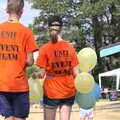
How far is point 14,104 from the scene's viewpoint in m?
5.86

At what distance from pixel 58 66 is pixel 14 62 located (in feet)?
4.32

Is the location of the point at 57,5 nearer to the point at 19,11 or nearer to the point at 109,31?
the point at 109,31

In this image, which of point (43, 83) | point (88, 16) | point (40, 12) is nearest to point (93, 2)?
point (88, 16)

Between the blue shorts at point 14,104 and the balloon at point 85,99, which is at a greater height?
the blue shorts at point 14,104

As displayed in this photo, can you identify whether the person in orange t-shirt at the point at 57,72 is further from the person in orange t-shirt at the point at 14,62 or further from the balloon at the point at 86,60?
the person in orange t-shirt at the point at 14,62

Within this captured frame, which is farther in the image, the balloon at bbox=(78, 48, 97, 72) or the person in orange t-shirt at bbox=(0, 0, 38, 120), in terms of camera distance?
the balloon at bbox=(78, 48, 97, 72)

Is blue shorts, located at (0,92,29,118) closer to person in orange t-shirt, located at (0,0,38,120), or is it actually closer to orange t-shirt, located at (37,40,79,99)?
person in orange t-shirt, located at (0,0,38,120)

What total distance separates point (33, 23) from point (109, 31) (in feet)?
A: 21.9

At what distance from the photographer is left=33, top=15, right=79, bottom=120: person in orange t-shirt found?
708cm

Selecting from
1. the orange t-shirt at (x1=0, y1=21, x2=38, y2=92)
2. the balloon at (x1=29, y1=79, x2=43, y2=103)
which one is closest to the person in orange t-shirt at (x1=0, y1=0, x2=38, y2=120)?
the orange t-shirt at (x1=0, y1=21, x2=38, y2=92)

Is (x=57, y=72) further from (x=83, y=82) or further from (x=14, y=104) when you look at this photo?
(x=14, y=104)

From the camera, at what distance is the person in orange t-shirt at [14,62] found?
581 cm

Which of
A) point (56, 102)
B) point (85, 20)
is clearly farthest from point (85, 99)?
point (85, 20)

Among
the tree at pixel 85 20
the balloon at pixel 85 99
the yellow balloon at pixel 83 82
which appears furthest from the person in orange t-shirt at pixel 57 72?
the tree at pixel 85 20
